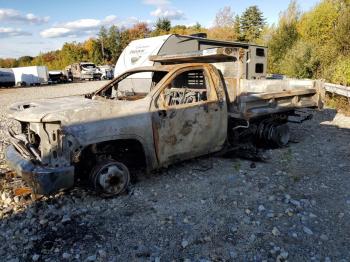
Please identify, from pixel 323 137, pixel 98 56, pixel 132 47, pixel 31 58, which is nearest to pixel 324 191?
pixel 323 137

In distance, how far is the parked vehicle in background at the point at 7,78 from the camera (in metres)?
32.5

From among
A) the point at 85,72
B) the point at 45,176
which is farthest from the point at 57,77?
the point at 45,176

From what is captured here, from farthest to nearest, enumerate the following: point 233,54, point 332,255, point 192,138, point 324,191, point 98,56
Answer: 1. point 98,56
2. point 233,54
3. point 192,138
4. point 324,191
5. point 332,255

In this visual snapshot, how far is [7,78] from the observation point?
32750 millimetres

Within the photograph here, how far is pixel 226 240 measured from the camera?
12.1ft

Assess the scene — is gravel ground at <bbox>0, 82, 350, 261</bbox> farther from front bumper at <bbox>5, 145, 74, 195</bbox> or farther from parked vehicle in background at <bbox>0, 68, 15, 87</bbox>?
parked vehicle in background at <bbox>0, 68, 15, 87</bbox>

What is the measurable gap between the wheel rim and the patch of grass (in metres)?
8.10

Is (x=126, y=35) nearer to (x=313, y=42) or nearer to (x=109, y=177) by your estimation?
(x=313, y=42)

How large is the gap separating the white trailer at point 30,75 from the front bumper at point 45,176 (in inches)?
1300

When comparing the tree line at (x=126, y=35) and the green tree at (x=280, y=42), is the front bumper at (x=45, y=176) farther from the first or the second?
the tree line at (x=126, y=35)

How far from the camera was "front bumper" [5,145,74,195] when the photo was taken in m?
4.04

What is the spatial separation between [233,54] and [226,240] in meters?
3.37

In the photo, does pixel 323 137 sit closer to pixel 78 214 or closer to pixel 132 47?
pixel 78 214

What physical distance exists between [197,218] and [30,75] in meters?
34.3
